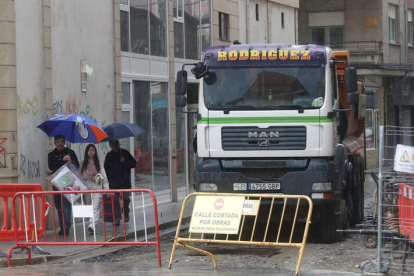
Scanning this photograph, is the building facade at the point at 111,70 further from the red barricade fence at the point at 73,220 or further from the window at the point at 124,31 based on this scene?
the red barricade fence at the point at 73,220

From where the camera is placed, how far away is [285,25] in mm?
31750

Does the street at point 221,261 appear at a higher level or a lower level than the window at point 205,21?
lower

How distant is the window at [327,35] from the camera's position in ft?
140

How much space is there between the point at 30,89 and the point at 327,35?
2783cm

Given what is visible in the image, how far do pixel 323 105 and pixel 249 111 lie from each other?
3.77 ft

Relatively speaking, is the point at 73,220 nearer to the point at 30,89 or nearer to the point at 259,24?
the point at 30,89

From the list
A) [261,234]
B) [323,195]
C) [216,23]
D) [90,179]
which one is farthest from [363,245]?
[216,23]

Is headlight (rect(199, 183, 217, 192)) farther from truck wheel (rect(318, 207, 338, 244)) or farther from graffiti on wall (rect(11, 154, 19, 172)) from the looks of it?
graffiti on wall (rect(11, 154, 19, 172))

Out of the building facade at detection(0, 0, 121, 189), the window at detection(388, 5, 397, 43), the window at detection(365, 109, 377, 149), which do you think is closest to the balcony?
the window at detection(388, 5, 397, 43)

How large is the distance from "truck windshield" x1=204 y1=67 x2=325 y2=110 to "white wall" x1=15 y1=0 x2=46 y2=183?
3.37 metres

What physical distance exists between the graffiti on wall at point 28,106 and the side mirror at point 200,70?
3.25 meters

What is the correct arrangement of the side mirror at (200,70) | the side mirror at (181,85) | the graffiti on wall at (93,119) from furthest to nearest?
the graffiti on wall at (93,119)
the side mirror at (181,85)
the side mirror at (200,70)

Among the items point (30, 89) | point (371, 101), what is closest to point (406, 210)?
point (30, 89)

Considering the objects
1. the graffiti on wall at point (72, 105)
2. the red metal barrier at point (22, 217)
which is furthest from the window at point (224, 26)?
the red metal barrier at point (22, 217)
